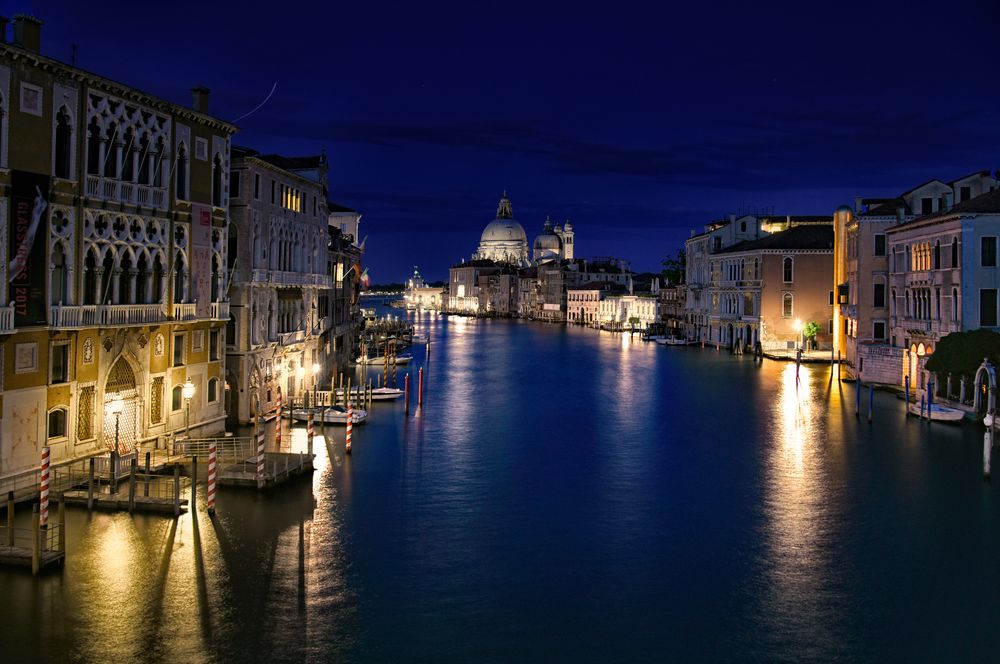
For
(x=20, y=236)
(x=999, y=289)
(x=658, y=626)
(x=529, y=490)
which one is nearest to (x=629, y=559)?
(x=658, y=626)

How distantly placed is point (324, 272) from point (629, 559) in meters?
21.4

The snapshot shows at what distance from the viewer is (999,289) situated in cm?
2994

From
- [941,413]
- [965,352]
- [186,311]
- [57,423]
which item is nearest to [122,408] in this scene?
[57,423]

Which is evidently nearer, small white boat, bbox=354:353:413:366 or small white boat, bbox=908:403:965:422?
small white boat, bbox=908:403:965:422

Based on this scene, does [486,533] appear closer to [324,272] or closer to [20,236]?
[20,236]

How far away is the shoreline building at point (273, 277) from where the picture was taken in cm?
2553

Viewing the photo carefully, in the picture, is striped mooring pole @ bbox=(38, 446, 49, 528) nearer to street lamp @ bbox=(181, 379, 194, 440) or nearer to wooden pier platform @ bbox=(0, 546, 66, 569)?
wooden pier platform @ bbox=(0, 546, 66, 569)

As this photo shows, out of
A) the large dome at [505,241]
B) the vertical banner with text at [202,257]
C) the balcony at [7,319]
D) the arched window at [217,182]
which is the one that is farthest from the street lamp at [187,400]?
the large dome at [505,241]

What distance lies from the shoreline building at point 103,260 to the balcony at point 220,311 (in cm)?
16

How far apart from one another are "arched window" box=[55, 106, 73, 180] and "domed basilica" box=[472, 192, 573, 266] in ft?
483

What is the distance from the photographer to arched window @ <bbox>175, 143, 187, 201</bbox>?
→ 2133 centimetres

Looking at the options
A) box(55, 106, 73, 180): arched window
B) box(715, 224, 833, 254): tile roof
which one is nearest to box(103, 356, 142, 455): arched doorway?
box(55, 106, 73, 180): arched window

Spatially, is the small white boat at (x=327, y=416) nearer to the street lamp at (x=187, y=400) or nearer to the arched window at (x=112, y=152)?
the street lamp at (x=187, y=400)

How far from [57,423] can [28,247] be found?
3524 mm
